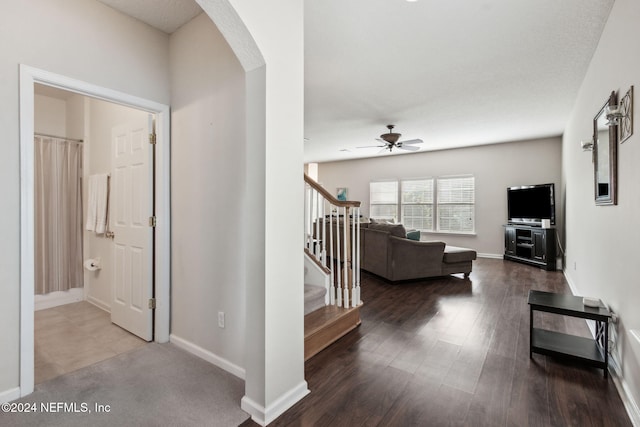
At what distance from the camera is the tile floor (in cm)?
225

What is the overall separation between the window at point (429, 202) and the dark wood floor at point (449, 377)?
4.23m

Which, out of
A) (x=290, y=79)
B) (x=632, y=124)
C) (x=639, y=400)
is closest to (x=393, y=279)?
Result: (x=639, y=400)

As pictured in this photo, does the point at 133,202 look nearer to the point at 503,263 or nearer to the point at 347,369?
the point at 347,369

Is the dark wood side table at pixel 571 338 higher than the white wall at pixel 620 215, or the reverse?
the white wall at pixel 620 215

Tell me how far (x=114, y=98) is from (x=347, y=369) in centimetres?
272

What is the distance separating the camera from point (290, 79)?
1783mm

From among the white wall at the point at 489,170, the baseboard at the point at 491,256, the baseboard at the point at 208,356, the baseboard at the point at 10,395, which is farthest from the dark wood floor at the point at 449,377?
the white wall at the point at 489,170

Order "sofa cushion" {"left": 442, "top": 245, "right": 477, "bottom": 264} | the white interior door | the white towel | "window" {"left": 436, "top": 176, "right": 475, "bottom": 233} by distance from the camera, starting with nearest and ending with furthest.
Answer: the white interior door, the white towel, "sofa cushion" {"left": 442, "top": 245, "right": 477, "bottom": 264}, "window" {"left": 436, "top": 176, "right": 475, "bottom": 233}

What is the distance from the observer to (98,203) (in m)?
3.32

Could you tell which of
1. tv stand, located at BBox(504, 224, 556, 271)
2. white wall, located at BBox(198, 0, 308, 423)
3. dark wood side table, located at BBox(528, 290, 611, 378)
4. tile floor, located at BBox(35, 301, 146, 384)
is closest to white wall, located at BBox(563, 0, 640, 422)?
dark wood side table, located at BBox(528, 290, 611, 378)

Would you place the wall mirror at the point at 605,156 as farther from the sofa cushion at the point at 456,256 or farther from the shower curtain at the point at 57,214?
the shower curtain at the point at 57,214

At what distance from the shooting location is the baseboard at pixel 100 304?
3.41 metres

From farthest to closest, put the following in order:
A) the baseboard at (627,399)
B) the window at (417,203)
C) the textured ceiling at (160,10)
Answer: the window at (417,203)
the textured ceiling at (160,10)
the baseboard at (627,399)

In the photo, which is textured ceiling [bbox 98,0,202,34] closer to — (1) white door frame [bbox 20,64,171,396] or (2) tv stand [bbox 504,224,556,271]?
(1) white door frame [bbox 20,64,171,396]
